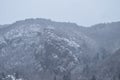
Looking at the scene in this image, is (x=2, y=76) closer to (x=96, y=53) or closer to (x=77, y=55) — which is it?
(x=77, y=55)

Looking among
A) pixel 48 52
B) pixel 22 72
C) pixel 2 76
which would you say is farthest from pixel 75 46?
pixel 2 76

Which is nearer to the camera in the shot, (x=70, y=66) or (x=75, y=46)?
(x=70, y=66)

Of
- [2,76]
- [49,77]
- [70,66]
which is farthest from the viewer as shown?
[70,66]

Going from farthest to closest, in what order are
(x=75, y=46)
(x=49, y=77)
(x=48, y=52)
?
(x=75, y=46)
(x=48, y=52)
(x=49, y=77)

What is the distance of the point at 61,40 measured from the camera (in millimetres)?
198000

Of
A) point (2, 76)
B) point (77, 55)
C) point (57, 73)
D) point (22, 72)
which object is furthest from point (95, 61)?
point (2, 76)

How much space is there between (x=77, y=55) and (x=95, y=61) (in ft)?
54.8

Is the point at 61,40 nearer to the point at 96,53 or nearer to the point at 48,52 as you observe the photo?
the point at 48,52

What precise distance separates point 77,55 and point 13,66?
50.0m

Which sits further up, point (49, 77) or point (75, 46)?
point (75, 46)

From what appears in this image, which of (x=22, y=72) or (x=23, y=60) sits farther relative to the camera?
(x=23, y=60)

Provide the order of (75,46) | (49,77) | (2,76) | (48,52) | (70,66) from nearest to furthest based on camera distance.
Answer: (2,76), (49,77), (70,66), (48,52), (75,46)

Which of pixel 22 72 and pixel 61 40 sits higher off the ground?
pixel 61 40

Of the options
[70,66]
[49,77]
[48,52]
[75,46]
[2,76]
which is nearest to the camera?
[2,76]
